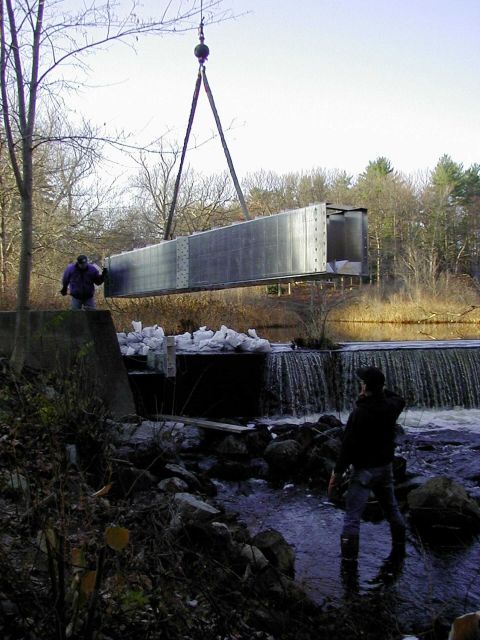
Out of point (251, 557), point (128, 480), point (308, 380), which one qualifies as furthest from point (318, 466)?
point (308, 380)

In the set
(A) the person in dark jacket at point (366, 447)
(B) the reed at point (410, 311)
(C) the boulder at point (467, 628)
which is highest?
(B) the reed at point (410, 311)

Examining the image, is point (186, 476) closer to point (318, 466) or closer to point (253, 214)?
point (318, 466)

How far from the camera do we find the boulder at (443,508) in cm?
629

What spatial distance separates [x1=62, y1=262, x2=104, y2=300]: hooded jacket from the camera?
11141 mm

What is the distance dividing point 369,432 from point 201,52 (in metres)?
5.98

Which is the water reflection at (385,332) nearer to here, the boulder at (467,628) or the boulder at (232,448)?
the boulder at (232,448)

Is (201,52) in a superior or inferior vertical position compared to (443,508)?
superior

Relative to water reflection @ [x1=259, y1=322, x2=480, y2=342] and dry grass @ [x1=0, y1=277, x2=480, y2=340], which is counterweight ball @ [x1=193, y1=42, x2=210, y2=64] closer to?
dry grass @ [x1=0, y1=277, x2=480, y2=340]

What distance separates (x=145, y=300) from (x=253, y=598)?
17972 mm

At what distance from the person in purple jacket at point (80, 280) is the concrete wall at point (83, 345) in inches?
60.3

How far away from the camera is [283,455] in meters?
8.36

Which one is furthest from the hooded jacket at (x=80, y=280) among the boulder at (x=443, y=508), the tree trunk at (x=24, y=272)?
the boulder at (x=443, y=508)

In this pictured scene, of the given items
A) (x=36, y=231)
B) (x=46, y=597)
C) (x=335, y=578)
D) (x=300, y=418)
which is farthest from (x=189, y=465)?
(x=36, y=231)

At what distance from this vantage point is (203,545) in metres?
4.85
